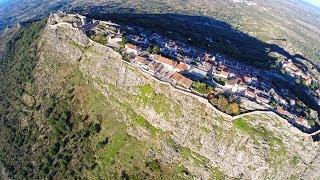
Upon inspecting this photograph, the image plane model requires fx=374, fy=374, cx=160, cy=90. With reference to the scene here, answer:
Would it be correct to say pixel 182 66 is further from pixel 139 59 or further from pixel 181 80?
pixel 139 59

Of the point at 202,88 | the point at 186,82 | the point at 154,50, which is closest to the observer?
the point at 202,88

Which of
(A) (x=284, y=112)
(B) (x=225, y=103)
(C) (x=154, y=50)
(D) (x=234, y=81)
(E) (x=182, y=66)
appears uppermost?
(C) (x=154, y=50)

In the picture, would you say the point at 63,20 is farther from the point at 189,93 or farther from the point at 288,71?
the point at 288,71

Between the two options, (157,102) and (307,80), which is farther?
(307,80)

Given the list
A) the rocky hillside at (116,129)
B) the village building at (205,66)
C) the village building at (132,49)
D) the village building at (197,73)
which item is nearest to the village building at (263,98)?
the rocky hillside at (116,129)

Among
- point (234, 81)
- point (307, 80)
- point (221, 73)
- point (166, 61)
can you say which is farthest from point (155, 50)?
point (307, 80)

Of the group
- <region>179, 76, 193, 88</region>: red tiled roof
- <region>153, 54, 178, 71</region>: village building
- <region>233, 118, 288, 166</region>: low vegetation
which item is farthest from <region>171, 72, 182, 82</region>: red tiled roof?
<region>233, 118, 288, 166</region>: low vegetation

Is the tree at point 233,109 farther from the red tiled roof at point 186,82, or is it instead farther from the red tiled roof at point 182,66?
the red tiled roof at point 182,66
